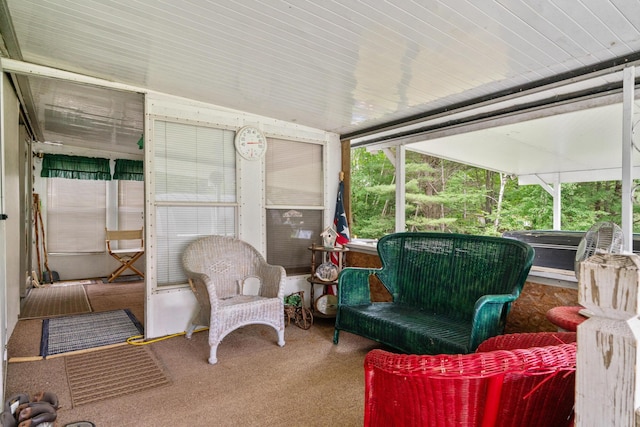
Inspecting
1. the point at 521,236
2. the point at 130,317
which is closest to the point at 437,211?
the point at 521,236

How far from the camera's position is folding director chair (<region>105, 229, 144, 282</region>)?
613 centimetres

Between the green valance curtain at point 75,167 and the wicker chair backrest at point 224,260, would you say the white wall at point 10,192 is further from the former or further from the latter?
the green valance curtain at point 75,167

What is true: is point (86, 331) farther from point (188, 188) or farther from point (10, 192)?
point (188, 188)

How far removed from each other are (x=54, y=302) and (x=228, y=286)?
115 inches

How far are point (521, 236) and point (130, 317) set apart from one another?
4.61m

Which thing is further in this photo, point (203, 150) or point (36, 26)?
point (203, 150)

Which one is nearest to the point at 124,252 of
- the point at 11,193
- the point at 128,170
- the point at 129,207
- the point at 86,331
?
the point at 129,207

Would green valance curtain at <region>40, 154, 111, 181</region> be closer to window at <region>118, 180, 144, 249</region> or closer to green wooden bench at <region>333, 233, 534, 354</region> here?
window at <region>118, 180, 144, 249</region>

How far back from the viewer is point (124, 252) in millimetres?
6461

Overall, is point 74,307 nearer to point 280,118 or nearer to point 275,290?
point 275,290

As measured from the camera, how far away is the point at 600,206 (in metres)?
6.42

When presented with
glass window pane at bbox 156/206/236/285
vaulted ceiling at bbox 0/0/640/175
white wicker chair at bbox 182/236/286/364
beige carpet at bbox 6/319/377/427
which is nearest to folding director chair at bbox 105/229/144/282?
vaulted ceiling at bbox 0/0/640/175

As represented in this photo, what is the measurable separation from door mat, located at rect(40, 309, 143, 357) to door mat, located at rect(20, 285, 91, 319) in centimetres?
33

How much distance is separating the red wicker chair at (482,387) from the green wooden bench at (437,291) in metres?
1.29
